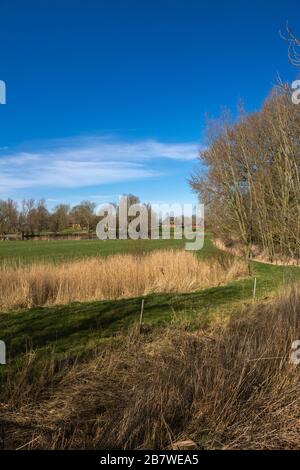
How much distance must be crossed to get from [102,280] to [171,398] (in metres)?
9.32

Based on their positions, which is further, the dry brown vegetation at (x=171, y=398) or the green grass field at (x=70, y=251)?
the green grass field at (x=70, y=251)

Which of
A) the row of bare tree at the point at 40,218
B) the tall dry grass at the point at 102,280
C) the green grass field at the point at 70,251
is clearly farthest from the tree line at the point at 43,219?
the tall dry grass at the point at 102,280

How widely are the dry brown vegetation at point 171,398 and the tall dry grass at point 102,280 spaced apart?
6.42 m

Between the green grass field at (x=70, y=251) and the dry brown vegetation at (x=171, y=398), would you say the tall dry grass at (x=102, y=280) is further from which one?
the dry brown vegetation at (x=171, y=398)

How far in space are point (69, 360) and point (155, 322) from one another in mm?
2815

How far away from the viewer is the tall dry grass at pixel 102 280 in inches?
432

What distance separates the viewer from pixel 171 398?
329cm

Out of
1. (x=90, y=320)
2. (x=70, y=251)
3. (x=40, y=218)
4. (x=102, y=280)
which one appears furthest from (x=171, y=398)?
(x=40, y=218)

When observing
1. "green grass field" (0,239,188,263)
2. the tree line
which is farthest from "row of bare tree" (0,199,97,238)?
"green grass field" (0,239,188,263)

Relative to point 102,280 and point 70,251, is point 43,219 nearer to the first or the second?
point 70,251

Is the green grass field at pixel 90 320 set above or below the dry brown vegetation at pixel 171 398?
below

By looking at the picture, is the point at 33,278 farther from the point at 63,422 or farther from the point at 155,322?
the point at 63,422

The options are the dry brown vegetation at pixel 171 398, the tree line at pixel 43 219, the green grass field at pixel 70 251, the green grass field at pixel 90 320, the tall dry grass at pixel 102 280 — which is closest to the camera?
the dry brown vegetation at pixel 171 398

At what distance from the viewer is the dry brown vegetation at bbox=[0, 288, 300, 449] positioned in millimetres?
2998
